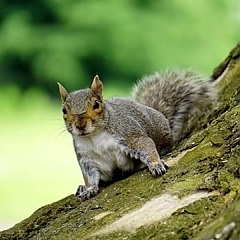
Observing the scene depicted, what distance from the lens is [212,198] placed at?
5.65ft

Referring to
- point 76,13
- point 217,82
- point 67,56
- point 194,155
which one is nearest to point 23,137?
point 67,56

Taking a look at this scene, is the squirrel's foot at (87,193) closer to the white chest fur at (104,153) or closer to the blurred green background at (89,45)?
the white chest fur at (104,153)

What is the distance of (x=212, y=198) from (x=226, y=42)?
4.65 m

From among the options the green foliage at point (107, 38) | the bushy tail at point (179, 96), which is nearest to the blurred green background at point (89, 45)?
the green foliage at point (107, 38)

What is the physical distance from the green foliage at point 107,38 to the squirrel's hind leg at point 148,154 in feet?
12.5

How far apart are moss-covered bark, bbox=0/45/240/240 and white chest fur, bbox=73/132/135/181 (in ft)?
0.38

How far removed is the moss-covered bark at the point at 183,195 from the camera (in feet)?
5.32

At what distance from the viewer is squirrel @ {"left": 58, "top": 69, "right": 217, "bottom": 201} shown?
226 cm

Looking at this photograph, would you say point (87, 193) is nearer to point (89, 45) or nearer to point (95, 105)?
point (95, 105)

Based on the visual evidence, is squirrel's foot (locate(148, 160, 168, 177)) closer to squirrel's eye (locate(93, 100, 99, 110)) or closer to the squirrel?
the squirrel

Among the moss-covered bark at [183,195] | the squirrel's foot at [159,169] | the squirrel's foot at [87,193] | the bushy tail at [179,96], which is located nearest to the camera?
the moss-covered bark at [183,195]

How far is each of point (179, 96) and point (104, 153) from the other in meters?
0.52

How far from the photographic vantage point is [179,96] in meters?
2.80

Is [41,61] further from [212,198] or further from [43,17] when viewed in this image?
[212,198]
